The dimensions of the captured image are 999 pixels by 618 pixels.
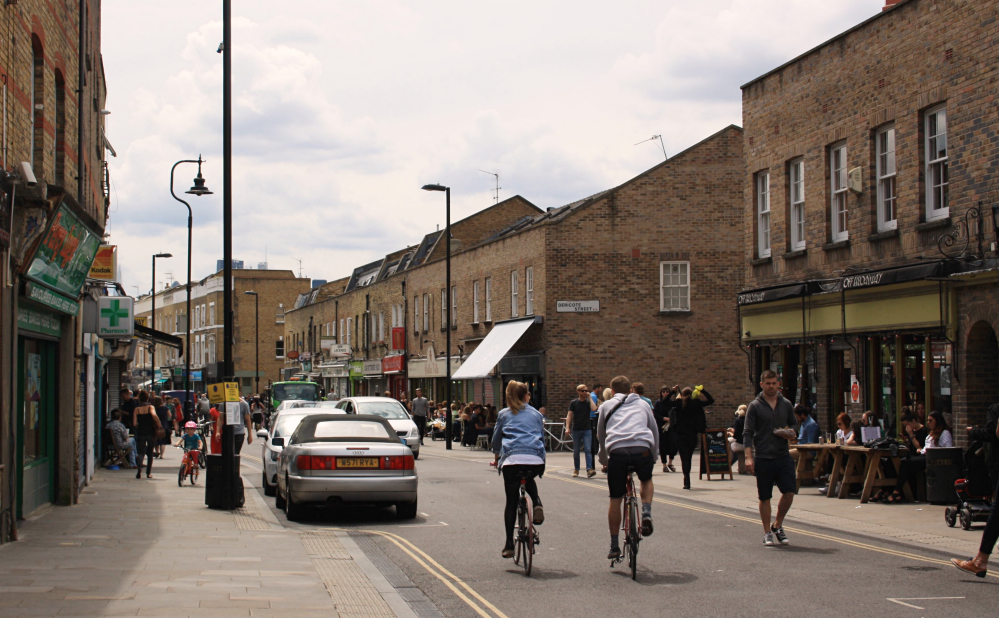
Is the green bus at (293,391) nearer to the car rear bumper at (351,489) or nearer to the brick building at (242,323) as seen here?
the car rear bumper at (351,489)

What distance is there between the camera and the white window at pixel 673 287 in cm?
3606

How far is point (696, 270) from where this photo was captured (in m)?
36.2

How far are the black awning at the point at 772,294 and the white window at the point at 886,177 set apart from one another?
2.23 m

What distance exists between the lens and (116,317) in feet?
65.9

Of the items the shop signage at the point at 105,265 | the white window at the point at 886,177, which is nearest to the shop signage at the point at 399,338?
the shop signage at the point at 105,265

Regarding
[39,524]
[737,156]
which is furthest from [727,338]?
[39,524]

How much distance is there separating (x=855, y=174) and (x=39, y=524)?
14344 mm

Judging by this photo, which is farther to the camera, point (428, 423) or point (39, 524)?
point (428, 423)

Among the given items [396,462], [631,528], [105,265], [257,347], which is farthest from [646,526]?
[257,347]

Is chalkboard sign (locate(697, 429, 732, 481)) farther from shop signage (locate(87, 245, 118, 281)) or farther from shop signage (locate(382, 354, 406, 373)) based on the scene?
shop signage (locate(382, 354, 406, 373))

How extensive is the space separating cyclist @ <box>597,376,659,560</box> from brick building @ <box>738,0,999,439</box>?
819 centimetres

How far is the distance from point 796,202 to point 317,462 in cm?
1231

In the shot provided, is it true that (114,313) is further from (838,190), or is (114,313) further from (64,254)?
(838,190)

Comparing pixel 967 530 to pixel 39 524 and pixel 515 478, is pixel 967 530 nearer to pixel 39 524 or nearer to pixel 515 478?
pixel 515 478
